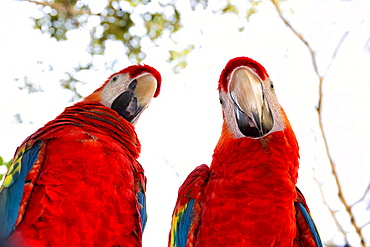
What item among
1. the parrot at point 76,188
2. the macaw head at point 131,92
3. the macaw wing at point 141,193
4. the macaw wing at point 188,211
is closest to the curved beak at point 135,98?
the macaw head at point 131,92

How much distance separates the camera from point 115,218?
142 cm

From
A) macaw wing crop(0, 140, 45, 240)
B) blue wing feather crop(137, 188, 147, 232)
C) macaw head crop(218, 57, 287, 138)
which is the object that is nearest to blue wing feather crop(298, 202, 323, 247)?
macaw head crop(218, 57, 287, 138)

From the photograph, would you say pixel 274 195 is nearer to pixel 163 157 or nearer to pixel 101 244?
pixel 101 244

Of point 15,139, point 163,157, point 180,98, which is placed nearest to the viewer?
point 15,139

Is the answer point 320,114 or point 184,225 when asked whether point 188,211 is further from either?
point 320,114

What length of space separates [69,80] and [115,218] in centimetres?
157

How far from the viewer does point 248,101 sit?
1.61m

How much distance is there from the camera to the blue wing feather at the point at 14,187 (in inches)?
52.9

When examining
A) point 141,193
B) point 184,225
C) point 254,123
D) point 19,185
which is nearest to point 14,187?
point 19,185

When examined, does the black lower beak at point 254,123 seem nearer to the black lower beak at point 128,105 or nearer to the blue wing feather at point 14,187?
the black lower beak at point 128,105

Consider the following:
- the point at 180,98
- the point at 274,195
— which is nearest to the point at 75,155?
the point at 274,195

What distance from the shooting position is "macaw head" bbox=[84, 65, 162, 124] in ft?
6.40

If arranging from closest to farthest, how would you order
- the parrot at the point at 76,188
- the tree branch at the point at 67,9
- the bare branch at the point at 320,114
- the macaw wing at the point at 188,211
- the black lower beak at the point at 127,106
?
the parrot at the point at 76,188, the macaw wing at the point at 188,211, the black lower beak at the point at 127,106, the bare branch at the point at 320,114, the tree branch at the point at 67,9

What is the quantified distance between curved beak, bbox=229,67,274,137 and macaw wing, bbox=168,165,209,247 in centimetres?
29
